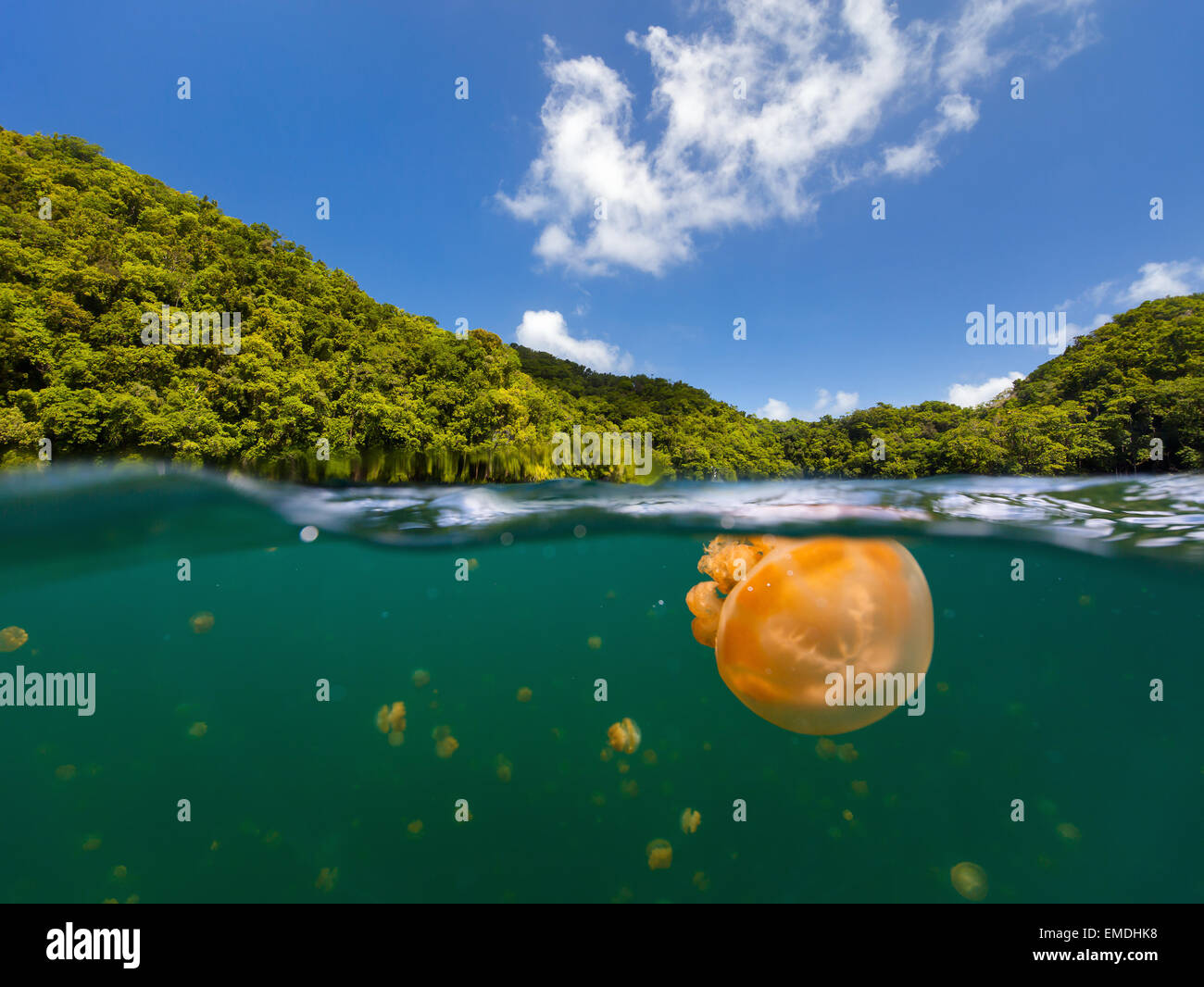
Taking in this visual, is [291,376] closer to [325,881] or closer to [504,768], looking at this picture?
[325,881]

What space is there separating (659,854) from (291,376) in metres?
22.8

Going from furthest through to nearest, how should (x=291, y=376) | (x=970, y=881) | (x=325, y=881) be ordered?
(x=291, y=376), (x=325, y=881), (x=970, y=881)

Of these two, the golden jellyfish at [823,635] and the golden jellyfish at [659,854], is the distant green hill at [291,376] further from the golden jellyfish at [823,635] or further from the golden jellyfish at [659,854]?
the golden jellyfish at [823,635]

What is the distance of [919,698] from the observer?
4816 mm

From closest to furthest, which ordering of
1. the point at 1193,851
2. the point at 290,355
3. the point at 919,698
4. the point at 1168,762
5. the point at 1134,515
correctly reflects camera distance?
the point at 919,698
the point at 1134,515
the point at 1193,851
the point at 1168,762
the point at 290,355

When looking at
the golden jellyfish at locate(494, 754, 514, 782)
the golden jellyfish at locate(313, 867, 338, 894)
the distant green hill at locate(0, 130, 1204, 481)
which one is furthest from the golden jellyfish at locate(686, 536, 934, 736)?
the distant green hill at locate(0, 130, 1204, 481)

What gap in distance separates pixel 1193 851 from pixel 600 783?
1383 cm

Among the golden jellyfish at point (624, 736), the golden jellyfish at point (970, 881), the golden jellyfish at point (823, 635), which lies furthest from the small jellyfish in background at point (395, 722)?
the golden jellyfish at point (970, 881)

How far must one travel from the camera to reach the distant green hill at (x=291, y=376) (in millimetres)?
17031

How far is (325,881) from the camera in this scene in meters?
6.87

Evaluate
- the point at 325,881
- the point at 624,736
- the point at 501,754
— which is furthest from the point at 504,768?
the point at 325,881

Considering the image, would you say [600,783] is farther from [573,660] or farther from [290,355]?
[290,355]

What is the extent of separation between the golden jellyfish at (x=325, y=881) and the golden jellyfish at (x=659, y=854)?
4.69 m

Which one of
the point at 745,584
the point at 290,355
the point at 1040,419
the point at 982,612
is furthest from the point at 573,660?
the point at 1040,419
